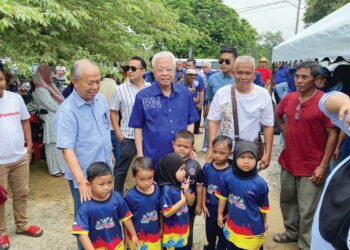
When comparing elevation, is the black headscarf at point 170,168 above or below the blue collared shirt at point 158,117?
below

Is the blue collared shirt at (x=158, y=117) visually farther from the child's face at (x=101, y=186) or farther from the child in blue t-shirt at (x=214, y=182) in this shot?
the child's face at (x=101, y=186)

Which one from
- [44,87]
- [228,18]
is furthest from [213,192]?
[228,18]

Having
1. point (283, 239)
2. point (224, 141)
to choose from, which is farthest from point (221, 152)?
point (283, 239)

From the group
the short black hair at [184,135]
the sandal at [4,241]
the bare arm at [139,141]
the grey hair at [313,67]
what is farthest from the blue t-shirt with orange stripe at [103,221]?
the grey hair at [313,67]

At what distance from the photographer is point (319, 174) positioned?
2879 mm

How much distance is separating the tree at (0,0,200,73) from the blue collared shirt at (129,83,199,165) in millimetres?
1173

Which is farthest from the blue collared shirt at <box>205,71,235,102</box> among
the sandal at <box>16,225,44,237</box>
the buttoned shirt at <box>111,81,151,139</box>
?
the sandal at <box>16,225,44,237</box>

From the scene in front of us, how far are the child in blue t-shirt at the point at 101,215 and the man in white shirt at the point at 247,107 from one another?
1.06m

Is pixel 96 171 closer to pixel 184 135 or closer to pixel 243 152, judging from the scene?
pixel 184 135

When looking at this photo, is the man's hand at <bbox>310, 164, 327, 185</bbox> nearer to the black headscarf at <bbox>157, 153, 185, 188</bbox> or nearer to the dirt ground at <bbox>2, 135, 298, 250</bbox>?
the dirt ground at <bbox>2, 135, 298, 250</bbox>

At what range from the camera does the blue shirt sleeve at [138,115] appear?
287cm

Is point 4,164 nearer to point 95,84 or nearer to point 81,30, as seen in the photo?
point 95,84

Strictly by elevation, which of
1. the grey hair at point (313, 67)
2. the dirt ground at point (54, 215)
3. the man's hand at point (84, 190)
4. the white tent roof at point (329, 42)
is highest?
the white tent roof at point (329, 42)

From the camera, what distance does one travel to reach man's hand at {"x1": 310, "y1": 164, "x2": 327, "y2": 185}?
287 centimetres
